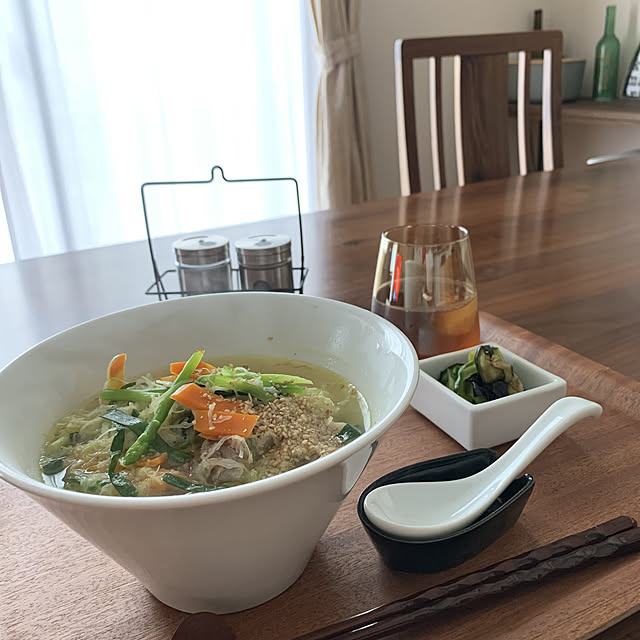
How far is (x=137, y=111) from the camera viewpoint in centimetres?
264

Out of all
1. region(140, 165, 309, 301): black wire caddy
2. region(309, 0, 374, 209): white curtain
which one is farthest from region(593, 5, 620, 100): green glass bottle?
region(140, 165, 309, 301): black wire caddy

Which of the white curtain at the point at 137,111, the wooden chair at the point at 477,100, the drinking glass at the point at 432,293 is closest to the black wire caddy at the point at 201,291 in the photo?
the drinking glass at the point at 432,293

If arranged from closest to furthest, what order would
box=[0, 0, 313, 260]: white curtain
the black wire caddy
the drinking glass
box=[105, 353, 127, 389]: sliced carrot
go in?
1. box=[105, 353, 127, 389]: sliced carrot
2. the drinking glass
3. the black wire caddy
4. box=[0, 0, 313, 260]: white curtain

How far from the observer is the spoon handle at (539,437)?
576mm

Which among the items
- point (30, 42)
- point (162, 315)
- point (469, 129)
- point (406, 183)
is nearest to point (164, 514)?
point (162, 315)

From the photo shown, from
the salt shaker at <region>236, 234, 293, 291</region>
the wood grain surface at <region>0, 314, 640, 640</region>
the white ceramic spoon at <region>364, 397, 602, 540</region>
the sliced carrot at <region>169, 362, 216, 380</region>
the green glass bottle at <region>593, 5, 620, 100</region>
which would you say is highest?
the green glass bottle at <region>593, 5, 620, 100</region>

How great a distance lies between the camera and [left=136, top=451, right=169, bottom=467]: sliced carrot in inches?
19.2

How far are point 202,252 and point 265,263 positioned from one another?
0.33ft

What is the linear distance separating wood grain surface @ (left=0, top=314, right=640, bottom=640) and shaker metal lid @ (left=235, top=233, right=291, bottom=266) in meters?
0.46

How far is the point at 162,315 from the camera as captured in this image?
2.22 feet

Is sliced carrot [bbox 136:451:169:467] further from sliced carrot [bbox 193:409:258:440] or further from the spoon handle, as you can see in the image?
the spoon handle

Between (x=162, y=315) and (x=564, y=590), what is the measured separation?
447 mm

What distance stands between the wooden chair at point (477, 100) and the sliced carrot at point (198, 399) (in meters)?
1.58

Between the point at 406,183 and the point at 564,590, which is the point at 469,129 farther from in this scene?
the point at 564,590
